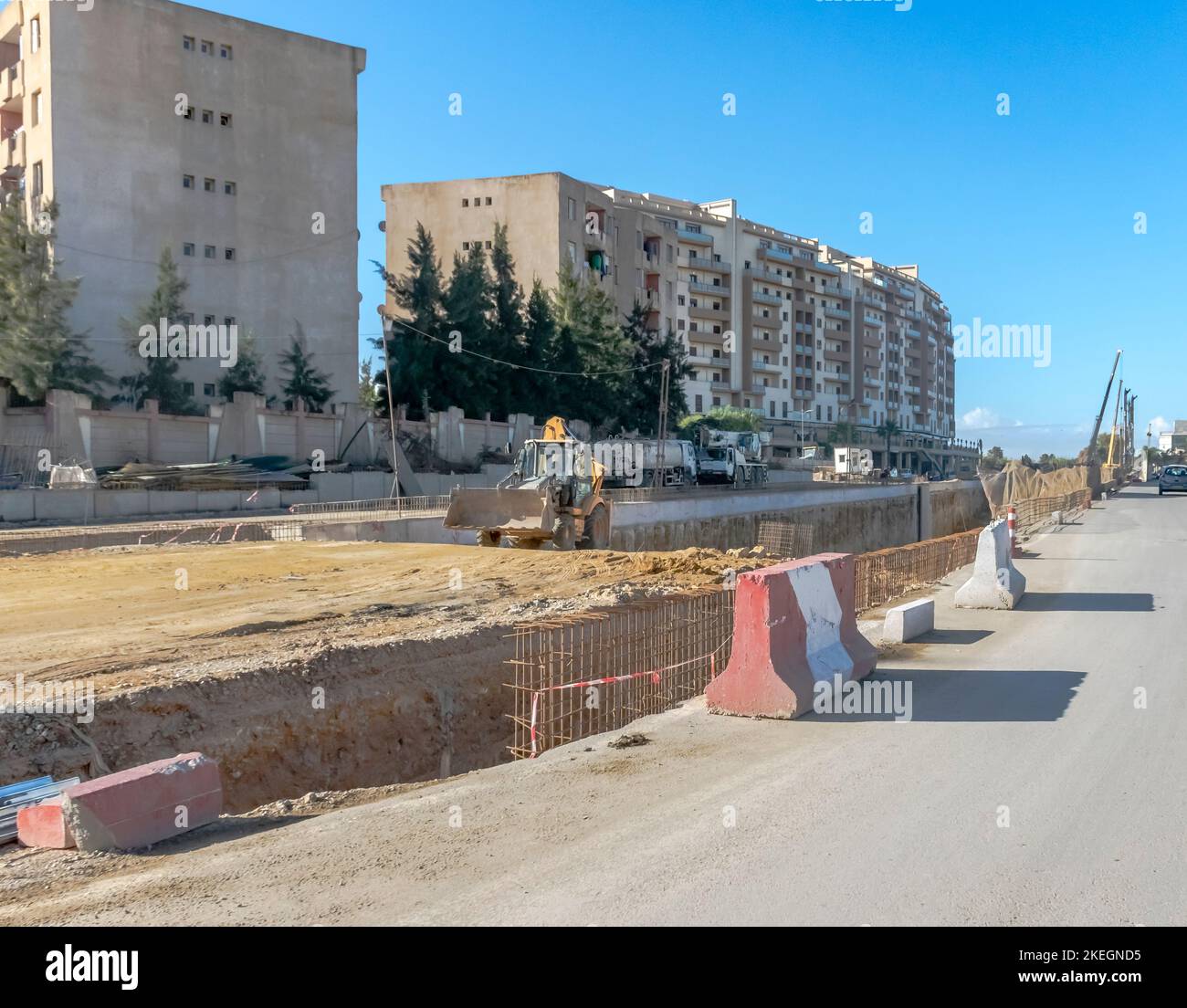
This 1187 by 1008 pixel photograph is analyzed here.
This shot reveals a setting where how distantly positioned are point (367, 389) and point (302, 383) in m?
11.4

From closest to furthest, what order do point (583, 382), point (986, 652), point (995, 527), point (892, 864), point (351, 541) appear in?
point (892, 864), point (986, 652), point (995, 527), point (351, 541), point (583, 382)

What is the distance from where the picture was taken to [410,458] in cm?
4181

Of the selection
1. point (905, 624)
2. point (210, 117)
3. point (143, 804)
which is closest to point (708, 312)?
point (210, 117)

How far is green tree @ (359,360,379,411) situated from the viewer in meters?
52.4

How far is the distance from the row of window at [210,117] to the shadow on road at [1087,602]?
44.1m

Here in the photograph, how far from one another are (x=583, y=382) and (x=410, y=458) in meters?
16.3

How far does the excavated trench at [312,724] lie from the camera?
8.80m

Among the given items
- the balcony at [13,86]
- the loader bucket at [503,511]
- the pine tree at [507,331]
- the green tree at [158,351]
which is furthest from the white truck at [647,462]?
the balcony at [13,86]

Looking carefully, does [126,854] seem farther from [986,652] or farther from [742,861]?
[986,652]

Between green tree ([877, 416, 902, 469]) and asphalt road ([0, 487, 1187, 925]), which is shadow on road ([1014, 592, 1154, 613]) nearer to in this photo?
asphalt road ([0, 487, 1187, 925])

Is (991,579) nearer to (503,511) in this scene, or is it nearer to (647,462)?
(503,511)

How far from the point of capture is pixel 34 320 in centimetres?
3534

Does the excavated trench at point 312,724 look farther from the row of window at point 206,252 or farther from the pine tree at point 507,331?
the pine tree at point 507,331

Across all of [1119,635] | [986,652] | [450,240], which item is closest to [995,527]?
[1119,635]
